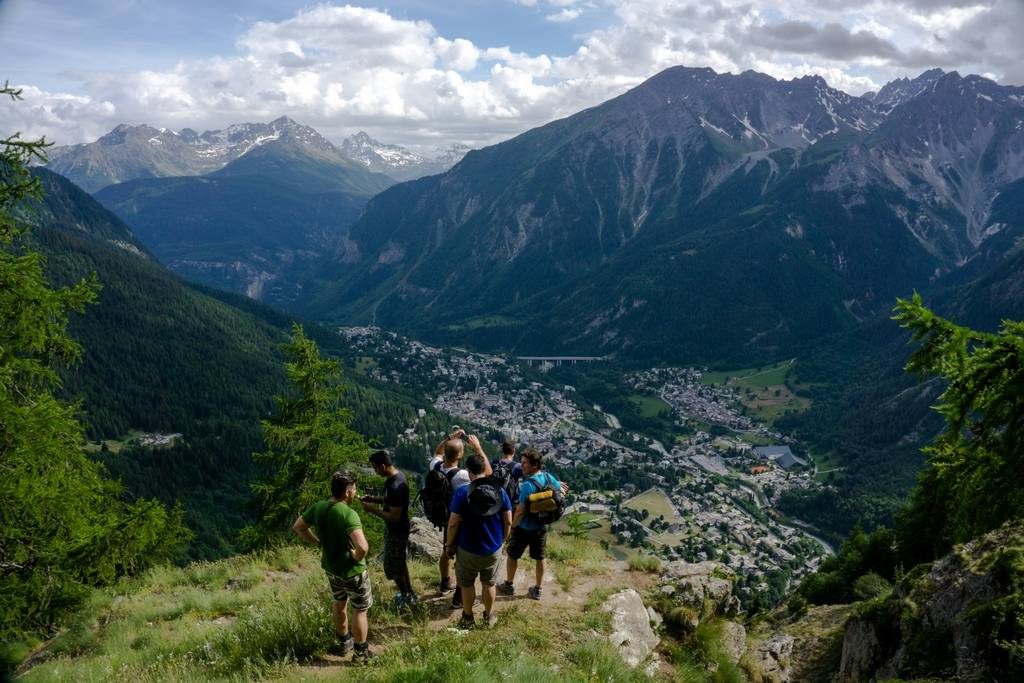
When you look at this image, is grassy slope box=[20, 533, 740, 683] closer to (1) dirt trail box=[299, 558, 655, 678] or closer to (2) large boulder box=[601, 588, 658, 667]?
(1) dirt trail box=[299, 558, 655, 678]

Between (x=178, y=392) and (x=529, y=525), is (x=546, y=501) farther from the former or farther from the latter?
(x=178, y=392)

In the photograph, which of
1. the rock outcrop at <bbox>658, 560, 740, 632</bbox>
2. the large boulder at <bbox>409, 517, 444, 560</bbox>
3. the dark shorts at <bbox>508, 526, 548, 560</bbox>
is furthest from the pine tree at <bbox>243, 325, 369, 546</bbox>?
the rock outcrop at <bbox>658, 560, 740, 632</bbox>

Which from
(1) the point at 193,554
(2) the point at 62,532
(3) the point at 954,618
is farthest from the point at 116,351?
(3) the point at 954,618

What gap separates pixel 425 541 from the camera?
16.6 meters

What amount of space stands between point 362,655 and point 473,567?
223cm

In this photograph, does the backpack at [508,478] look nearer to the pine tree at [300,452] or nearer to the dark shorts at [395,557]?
the dark shorts at [395,557]

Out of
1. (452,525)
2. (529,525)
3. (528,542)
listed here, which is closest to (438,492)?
(452,525)

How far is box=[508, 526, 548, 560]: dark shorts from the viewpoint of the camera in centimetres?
1206

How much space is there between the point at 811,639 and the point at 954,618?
7.99 metres

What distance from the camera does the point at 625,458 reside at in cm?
14000

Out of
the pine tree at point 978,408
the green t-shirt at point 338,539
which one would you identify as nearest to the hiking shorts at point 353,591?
the green t-shirt at point 338,539

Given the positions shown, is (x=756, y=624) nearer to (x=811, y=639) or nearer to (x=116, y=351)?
(x=811, y=639)

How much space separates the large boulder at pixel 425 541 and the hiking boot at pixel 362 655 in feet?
21.2

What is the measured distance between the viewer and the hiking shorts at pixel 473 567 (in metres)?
10.2
